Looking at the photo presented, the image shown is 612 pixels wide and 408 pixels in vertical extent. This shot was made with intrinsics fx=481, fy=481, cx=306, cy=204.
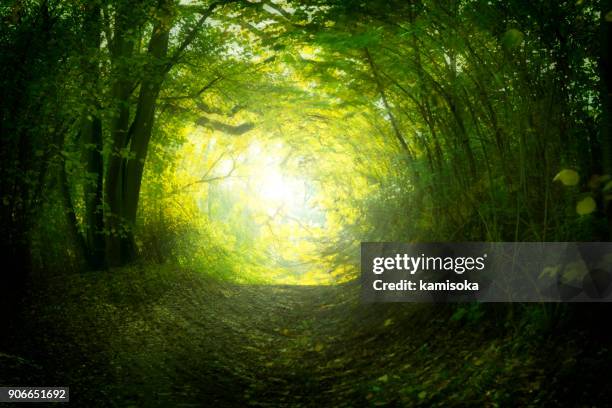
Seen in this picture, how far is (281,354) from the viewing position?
19.3ft

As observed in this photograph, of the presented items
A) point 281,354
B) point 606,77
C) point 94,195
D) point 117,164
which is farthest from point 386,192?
point 606,77

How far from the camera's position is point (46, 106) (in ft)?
18.0

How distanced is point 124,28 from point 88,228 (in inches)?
144

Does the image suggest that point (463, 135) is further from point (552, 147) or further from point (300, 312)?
point (300, 312)

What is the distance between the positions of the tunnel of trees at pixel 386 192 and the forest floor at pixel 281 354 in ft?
0.09

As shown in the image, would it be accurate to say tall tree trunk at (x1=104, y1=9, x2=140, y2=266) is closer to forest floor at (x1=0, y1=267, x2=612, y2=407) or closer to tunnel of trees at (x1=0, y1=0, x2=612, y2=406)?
tunnel of trees at (x1=0, y1=0, x2=612, y2=406)

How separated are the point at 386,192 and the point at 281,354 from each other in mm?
6322

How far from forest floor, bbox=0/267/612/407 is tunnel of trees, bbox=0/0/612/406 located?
3cm

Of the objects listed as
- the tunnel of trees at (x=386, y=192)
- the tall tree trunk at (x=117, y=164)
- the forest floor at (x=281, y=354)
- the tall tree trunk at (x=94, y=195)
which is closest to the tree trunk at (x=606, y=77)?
the tunnel of trees at (x=386, y=192)

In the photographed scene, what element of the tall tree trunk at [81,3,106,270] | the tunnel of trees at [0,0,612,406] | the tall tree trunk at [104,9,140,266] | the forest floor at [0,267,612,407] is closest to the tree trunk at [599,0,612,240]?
the tunnel of trees at [0,0,612,406]

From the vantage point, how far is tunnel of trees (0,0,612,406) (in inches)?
138

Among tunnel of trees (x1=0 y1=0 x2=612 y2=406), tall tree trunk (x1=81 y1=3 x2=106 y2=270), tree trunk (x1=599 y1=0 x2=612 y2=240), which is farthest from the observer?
tall tree trunk (x1=81 y1=3 x2=106 y2=270)

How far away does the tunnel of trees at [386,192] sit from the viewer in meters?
3.51

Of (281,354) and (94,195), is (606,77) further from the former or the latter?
(94,195)
